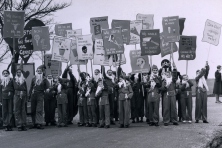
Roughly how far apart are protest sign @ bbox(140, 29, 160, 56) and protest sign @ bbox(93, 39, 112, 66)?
133cm

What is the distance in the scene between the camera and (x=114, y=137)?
12070 millimetres

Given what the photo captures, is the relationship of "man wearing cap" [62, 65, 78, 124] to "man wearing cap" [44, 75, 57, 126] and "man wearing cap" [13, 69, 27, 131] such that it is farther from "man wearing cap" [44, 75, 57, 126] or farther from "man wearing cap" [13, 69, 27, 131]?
"man wearing cap" [13, 69, 27, 131]

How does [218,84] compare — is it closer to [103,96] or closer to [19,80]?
[103,96]

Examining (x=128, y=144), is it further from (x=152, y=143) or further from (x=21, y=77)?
(x=21, y=77)

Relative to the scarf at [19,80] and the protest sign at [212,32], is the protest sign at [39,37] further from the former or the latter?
the protest sign at [212,32]

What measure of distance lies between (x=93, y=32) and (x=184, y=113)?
4894mm

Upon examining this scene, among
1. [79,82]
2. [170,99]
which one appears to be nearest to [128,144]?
[170,99]

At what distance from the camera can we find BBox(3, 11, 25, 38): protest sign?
50.3 feet

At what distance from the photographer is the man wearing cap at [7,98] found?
14609mm

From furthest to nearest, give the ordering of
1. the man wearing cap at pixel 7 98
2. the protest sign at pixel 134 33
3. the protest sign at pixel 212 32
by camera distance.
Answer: the protest sign at pixel 134 33 → the protest sign at pixel 212 32 → the man wearing cap at pixel 7 98

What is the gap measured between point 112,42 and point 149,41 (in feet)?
4.83

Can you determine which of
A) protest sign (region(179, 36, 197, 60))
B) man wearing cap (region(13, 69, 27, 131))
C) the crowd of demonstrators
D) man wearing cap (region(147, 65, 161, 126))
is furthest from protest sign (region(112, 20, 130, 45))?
man wearing cap (region(13, 69, 27, 131))

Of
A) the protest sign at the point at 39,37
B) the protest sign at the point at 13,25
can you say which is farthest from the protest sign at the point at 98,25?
the protest sign at the point at 13,25

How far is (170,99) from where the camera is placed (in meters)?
15.2
